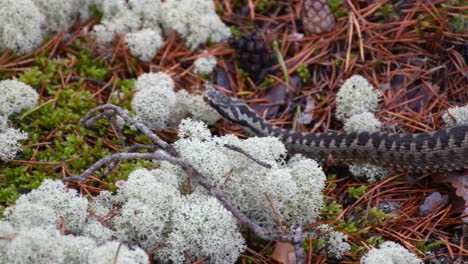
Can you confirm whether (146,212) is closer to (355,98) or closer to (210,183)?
(210,183)

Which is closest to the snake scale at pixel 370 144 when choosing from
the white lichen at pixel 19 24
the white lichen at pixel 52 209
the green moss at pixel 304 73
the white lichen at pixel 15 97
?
the green moss at pixel 304 73

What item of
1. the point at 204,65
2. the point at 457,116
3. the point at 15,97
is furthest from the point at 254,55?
the point at 15,97

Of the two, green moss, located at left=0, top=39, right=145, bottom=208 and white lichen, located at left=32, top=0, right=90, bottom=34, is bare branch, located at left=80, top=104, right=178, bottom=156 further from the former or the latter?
white lichen, located at left=32, top=0, right=90, bottom=34

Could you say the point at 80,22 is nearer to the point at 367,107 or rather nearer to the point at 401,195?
the point at 367,107

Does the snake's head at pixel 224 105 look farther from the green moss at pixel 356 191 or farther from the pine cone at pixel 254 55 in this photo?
the green moss at pixel 356 191

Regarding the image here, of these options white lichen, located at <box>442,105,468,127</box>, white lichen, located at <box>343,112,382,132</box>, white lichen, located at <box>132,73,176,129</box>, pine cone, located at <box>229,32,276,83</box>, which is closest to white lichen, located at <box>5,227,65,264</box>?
white lichen, located at <box>132,73,176,129</box>

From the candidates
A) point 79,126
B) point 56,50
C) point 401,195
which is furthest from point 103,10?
point 401,195
